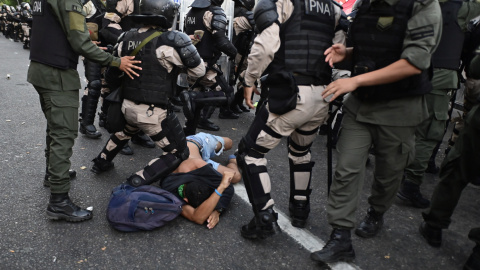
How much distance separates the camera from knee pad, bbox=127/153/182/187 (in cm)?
331

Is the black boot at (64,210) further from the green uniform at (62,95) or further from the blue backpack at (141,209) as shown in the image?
the blue backpack at (141,209)

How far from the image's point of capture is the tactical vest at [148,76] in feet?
10.7

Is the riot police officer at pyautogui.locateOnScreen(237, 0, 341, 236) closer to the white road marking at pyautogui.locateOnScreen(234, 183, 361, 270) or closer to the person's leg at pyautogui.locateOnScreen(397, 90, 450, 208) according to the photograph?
the white road marking at pyautogui.locateOnScreen(234, 183, 361, 270)

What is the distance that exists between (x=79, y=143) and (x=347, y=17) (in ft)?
11.7

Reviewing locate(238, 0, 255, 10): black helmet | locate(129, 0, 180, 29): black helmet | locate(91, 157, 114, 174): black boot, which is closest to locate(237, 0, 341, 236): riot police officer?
locate(129, 0, 180, 29): black helmet

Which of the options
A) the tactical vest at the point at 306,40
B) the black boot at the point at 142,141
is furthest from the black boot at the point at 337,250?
the black boot at the point at 142,141

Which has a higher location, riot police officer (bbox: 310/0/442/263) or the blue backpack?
riot police officer (bbox: 310/0/442/263)

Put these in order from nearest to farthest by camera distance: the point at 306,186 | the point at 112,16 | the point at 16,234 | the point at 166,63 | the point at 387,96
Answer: the point at 387,96 → the point at 16,234 → the point at 306,186 → the point at 166,63 → the point at 112,16

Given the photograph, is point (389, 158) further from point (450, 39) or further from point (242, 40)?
point (242, 40)

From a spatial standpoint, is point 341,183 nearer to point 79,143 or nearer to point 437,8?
point 437,8

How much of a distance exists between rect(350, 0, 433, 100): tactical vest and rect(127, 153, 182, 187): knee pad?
1.74 m

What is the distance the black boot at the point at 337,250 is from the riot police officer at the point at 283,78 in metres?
0.37

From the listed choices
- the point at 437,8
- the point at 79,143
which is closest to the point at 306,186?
the point at 437,8

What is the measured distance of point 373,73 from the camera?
231 centimetres
